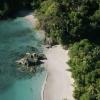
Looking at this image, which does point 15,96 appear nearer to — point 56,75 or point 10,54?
point 56,75

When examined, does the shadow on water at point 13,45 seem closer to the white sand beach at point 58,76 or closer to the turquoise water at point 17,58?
the turquoise water at point 17,58

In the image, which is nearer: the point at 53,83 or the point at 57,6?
the point at 53,83

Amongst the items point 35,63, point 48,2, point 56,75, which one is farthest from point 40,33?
point 56,75

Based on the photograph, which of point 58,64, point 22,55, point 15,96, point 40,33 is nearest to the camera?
point 15,96

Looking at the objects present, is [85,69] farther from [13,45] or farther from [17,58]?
[13,45]

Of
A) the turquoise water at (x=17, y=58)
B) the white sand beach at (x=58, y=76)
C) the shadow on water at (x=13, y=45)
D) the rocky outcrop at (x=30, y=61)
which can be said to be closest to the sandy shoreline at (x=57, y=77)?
the white sand beach at (x=58, y=76)

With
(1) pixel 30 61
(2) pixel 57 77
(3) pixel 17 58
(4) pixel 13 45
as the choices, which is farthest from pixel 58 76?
(4) pixel 13 45
